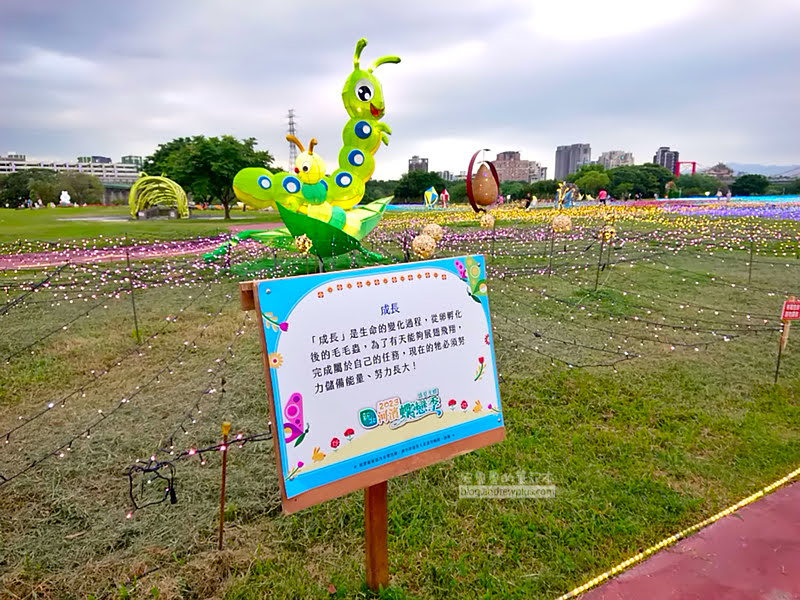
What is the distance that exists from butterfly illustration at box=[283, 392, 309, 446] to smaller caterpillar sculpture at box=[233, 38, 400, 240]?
7.37 meters

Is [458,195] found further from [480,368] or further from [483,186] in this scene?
[480,368]

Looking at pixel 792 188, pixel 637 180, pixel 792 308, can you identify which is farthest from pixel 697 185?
pixel 792 308

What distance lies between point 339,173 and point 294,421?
27.2 ft

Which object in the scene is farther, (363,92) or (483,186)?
(363,92)

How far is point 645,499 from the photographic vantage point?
10.4 feet

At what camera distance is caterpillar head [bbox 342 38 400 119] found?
28.6 feet

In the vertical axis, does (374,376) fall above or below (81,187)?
below

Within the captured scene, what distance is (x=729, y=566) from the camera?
8.62 ft

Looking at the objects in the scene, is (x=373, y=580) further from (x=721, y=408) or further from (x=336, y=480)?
(x=721, y=408)

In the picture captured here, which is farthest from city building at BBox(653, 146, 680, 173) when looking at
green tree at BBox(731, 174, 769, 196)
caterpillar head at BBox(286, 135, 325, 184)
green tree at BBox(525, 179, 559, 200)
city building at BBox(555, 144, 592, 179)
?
caterpillar head at BBox(286, 135, 325, 184)

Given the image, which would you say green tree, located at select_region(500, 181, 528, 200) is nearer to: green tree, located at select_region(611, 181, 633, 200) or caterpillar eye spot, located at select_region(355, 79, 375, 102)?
green tree, located at select_region(611, 181, 633, 200)

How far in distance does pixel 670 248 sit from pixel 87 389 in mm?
13977

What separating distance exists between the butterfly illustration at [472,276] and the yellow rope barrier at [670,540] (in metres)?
1.63

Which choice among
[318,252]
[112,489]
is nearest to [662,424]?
[112,489]
